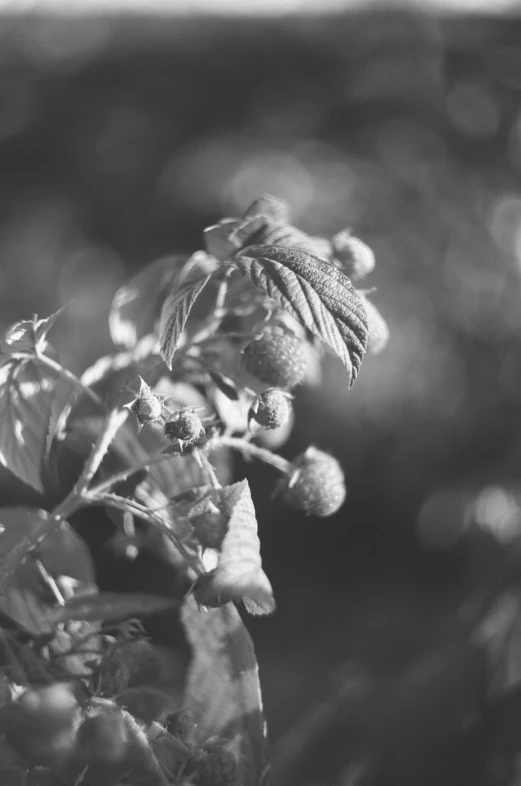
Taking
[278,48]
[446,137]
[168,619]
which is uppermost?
[278,48]

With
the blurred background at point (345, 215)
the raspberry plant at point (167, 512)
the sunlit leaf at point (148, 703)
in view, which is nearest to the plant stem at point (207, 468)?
the raspberry plant at point (167, 512)

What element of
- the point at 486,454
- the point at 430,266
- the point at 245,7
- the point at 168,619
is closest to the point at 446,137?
the point at 430,266

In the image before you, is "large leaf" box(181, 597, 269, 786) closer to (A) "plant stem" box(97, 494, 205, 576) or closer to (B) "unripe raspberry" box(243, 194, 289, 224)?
(A) "plant stem" box(97, 494, 205, 576)

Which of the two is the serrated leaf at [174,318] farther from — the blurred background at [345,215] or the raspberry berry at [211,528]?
the blurred background at [345,215]

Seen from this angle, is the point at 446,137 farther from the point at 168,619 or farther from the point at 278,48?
the point at 168,619

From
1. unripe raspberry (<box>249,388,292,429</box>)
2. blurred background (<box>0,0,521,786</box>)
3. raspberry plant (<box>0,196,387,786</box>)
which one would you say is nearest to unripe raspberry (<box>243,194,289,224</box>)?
raspberry plant (<box>0,196,387,786</box>)

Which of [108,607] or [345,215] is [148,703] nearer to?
[108,607]

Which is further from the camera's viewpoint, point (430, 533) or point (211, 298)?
point (430, 533)
